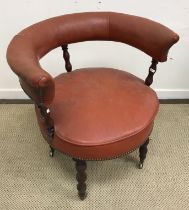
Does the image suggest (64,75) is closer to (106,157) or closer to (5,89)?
(106,157)

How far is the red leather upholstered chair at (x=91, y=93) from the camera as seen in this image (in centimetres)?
121

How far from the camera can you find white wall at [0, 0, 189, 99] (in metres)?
1.69

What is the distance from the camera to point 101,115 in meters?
1.29

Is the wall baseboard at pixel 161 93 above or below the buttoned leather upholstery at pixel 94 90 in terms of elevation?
below

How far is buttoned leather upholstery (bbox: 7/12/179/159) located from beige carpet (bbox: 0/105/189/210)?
34 centimetres

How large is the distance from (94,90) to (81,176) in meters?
0.39

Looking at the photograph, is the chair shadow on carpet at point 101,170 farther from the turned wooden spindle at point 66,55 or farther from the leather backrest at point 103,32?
the leather backrest at point 103,32

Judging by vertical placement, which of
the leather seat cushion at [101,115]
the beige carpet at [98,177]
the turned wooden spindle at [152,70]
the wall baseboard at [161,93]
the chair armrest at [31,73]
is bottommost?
the beige carpet at [98,177]

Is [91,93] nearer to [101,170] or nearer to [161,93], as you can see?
[101,170]

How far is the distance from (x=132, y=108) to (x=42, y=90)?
0.44 m

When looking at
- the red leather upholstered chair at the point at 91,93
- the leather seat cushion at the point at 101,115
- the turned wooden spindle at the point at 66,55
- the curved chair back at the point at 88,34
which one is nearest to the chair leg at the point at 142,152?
the red leather upholstered chair at the point at 91,93

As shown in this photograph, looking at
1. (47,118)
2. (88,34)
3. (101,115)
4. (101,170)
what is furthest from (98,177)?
(88,34)

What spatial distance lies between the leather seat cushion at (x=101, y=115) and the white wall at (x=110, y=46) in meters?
0.44

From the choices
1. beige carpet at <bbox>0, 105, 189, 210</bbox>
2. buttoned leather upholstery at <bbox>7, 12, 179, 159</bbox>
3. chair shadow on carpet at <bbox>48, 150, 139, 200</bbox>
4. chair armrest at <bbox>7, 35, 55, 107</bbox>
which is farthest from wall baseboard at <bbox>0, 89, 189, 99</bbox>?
chair armrest at <bbox>7, 35, 55, 107</bbox>
